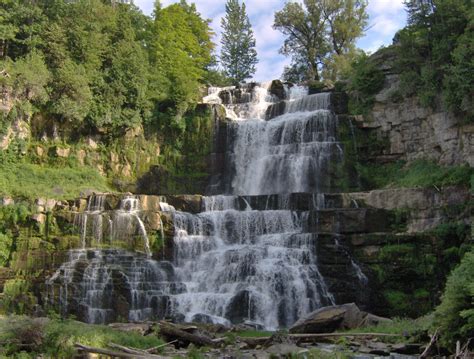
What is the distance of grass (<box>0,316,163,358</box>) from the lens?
10820 mm

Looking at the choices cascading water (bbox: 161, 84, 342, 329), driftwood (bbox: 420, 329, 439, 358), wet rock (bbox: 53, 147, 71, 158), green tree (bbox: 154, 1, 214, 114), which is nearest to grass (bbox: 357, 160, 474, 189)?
cascading water (bbox: 161, 84, 342, 329)

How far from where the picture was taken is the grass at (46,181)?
26.9m

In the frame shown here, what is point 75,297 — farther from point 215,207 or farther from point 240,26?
point 240,26

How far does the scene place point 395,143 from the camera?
31297 millimetres

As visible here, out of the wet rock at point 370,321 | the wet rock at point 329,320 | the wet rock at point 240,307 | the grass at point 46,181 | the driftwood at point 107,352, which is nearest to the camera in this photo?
the driftwood at point 107,352

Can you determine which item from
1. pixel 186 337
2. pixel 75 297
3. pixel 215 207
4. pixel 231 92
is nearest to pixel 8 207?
pixel 75 297

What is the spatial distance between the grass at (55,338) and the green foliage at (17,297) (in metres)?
10.5

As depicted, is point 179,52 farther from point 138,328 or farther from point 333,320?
point 333,320

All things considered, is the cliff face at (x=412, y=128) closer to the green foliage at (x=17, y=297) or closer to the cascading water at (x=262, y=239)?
the cascading water at (x=262, y=239)

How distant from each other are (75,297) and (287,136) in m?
16.3

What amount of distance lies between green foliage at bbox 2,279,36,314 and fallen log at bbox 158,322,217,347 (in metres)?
11.3

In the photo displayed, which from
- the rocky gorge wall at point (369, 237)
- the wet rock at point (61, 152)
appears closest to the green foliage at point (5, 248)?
the rocky gorge wall at point (369, 237)

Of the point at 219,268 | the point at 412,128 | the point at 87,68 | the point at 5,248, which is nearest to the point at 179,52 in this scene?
the point at 87,68

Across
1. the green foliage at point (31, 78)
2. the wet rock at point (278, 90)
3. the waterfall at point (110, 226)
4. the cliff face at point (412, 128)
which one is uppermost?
the wet rock at point (278, 90)
